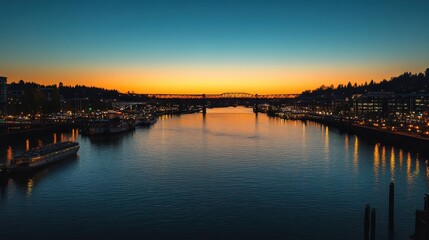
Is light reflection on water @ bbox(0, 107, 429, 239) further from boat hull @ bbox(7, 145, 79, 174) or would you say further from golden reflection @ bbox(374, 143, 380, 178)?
boat hull @ bbox(7, 145, 79, 174)

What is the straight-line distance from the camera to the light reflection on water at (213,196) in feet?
52.0

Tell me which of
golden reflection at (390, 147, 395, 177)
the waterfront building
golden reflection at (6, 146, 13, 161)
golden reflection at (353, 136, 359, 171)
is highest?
the waterfront building

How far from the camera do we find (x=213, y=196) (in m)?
20.4

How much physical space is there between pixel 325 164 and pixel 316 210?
42.8 ft

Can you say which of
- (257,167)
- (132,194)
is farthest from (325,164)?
(132,194)

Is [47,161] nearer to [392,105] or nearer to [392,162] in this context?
[392,162]

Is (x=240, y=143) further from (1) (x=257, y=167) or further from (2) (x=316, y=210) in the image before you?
(2) (x=316, y=210)

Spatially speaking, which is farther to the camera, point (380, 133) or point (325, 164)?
point (380, 133)

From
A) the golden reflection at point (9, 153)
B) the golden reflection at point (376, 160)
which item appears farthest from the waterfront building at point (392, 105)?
the golden reflection at point (9, 153)

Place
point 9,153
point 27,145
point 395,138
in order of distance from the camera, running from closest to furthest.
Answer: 1. point 9,153
2. point 27,145
3. point 395,138

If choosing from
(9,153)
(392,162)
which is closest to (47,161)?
(9,153)

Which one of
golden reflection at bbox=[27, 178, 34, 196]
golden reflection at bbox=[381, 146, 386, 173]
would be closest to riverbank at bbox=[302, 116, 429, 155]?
golden reflection at bbox=[381, 146, 386, 173]

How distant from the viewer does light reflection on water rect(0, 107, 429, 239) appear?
623 inches

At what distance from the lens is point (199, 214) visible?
1752 cm
